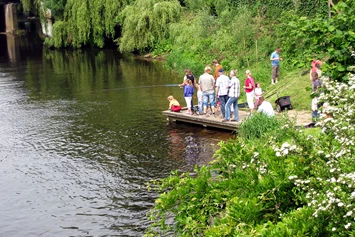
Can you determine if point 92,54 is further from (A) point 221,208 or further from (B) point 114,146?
(A) point 221,208

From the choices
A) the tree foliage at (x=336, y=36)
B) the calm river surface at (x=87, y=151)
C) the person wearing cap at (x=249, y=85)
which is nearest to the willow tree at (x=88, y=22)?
the calm river surface at (x=87, y=151)

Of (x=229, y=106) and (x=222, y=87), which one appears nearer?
(x=222, y=87)

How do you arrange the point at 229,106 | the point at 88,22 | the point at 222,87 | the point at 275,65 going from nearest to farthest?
1. the point at 222,87
2. the point at 229,106
3. the point at 275,65
4. the point at 88,22

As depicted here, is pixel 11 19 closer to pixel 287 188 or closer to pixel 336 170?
pixel 287 188

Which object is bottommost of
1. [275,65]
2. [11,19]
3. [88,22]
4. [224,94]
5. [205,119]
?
[205,119]

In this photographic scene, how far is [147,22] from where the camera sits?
35812 mm

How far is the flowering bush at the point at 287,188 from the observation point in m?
6.06

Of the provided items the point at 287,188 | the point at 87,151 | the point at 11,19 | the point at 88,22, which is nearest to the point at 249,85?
the point at 87,151

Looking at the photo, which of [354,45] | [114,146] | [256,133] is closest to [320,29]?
[354,45]

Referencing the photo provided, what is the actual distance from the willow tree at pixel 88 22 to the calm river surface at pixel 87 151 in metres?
10.6

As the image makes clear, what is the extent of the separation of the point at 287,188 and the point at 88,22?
3323cm

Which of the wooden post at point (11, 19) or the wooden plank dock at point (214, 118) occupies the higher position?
the wooden post at point (11, 19)

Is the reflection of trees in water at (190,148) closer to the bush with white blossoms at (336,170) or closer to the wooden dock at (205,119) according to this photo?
the wooden dock at (205,119)

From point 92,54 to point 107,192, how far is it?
27902 mm
